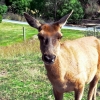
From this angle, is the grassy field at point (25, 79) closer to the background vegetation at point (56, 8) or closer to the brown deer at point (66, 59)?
the brown deer at point (66, 59)

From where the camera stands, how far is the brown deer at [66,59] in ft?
17.9

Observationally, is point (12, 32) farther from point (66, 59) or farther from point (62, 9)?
point (66, 59)

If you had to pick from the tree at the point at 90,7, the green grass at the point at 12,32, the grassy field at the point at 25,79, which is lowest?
the green grass at the point at 12,32

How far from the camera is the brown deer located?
545 centimetres

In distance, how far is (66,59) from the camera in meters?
6.17

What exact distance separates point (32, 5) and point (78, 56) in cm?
3886

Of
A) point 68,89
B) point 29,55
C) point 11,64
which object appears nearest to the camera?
point 68,89

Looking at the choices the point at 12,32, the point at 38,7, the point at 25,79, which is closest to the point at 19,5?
the point at 38,7

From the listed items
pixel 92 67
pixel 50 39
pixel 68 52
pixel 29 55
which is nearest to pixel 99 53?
pixel 92 67

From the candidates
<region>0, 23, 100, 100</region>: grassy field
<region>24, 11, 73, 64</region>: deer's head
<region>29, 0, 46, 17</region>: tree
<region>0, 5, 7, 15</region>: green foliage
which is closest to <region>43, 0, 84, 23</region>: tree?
<region>29, 0, 46, 17</region>: tree

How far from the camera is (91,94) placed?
733 centimetres

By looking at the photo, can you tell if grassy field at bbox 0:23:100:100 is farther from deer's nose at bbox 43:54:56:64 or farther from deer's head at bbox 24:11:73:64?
deer's nose at bbox 43:54:56:64

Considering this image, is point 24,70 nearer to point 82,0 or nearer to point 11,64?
point 11,64

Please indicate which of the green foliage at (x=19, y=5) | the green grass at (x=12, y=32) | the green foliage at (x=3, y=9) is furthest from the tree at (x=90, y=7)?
the green grass at (x=12, y=32)
